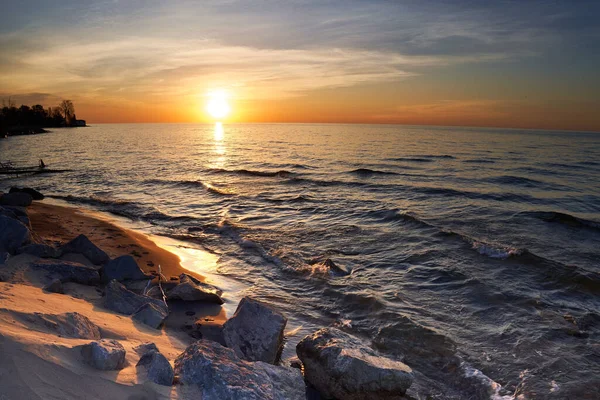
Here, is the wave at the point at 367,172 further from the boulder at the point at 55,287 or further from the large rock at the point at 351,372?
the large rock at the point at 351,372

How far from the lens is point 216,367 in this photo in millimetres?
4434

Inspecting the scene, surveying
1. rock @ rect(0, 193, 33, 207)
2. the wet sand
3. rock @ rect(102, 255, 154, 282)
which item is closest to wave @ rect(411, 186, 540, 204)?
the wet sand

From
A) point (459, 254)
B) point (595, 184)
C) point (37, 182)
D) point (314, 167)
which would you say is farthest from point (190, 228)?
point (595, 184)

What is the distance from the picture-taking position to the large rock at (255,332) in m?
6.14

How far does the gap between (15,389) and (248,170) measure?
34.0 m

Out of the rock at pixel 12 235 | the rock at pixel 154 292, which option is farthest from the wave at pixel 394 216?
the rock at pixel 12 235

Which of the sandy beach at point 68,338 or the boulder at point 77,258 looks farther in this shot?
the boulder at point 77,258

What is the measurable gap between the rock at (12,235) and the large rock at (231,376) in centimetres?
753

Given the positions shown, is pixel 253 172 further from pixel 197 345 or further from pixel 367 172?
pixel 197 345

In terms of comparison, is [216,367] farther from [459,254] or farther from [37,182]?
[37,182]

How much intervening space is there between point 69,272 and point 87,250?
2043mm

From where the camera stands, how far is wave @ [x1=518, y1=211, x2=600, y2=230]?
16750mm

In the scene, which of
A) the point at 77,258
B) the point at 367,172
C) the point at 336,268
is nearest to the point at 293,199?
the point at 336,268

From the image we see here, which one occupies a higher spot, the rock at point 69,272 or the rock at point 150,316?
the rock at point 69,272
